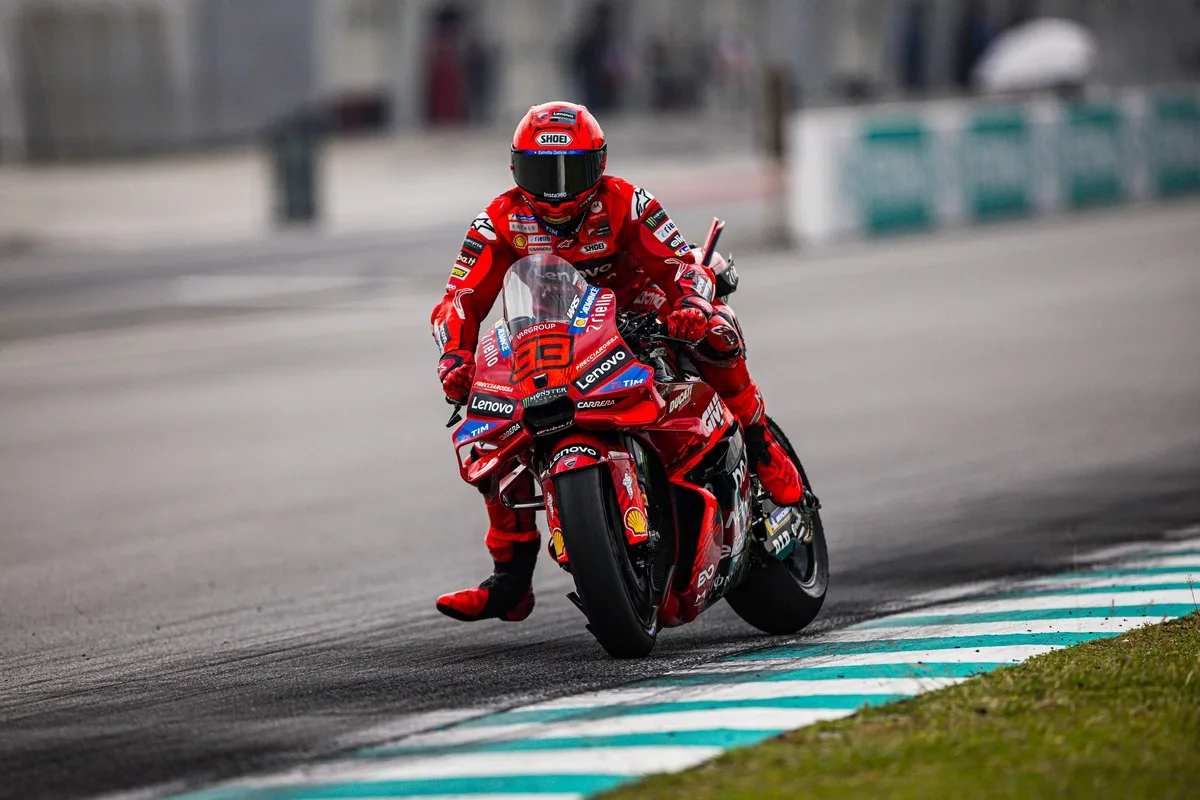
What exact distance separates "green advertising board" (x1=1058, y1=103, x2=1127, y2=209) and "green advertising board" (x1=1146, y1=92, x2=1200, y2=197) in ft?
2.08

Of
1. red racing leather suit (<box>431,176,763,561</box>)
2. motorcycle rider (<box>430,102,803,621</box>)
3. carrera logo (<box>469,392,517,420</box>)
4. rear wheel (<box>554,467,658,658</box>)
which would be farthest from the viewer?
red racing leather suit (<box>431,176,763,561</box>)

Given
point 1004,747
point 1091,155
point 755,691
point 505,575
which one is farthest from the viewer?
point 1091,155

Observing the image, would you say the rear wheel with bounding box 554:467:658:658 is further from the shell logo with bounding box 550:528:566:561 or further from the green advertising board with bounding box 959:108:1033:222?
the green advertising board with bounding box 959:108:1033:222

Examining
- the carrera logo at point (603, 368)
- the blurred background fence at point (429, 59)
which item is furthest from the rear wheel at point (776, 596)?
the blurred background fence at point (429, 59)

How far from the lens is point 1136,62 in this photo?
6350 cm

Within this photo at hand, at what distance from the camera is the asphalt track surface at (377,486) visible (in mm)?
6551

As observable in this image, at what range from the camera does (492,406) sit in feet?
21.3

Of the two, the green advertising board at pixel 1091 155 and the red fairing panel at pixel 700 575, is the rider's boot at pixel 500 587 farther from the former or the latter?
the green advertising board at pixel 1091 155

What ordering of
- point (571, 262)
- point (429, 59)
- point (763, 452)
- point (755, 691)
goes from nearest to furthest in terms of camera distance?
point (755, 691)
point (571, 262)
point (763, 452)
point (429, 59)

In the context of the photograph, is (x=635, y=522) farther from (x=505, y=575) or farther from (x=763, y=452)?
(x=763, y=452)

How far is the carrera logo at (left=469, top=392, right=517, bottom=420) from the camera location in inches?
254

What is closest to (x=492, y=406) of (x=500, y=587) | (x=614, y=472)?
(x=614, y=472)

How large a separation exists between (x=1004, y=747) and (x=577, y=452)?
1.83 meters

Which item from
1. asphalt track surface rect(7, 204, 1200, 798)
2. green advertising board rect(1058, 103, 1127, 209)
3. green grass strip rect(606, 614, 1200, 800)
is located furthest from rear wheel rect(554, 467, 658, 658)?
green advertising board rect(1058, 103, 1127, 209)
